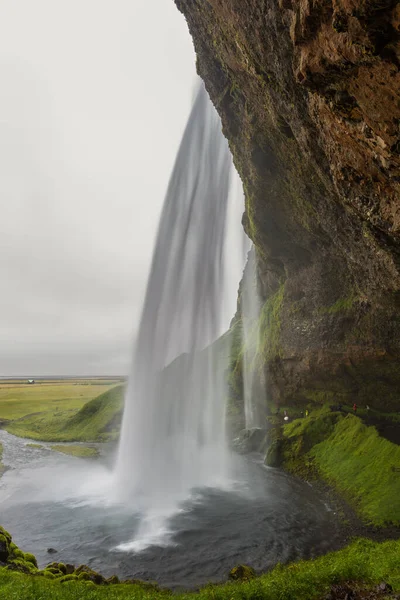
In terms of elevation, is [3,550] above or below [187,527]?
above

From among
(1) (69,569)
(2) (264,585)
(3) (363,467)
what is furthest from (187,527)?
(3) (363,467)

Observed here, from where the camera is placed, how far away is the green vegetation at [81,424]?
61.2 meters

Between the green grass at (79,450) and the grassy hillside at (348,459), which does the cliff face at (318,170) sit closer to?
the grassy hillside at (348,459)

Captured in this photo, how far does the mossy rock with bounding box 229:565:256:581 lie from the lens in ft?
51.7

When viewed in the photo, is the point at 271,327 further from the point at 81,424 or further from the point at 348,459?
the point at 81,424

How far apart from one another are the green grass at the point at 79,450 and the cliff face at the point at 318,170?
84.3ft

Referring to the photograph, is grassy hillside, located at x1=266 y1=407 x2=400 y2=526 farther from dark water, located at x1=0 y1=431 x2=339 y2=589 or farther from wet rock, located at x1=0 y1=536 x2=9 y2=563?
wet rock, located at x1=0 y1=536 x2=9 y2=563

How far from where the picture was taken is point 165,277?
46.2m

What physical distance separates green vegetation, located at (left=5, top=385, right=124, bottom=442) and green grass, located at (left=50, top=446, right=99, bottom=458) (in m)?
6.06

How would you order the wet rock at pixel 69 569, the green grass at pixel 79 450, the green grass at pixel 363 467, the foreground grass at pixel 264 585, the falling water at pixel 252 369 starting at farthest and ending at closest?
1. the falling water at pixel 252 369
2. the green grass at pixel 79 450
3. the green grass at pixel 363 467
4. the wet rock at pixel 69 569
5. the foreground grass at pixel 264 585

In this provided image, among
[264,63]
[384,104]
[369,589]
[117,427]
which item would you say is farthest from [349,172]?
[117,427]

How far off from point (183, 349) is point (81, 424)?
3272 centimetres

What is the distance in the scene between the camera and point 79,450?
5116 centimetres

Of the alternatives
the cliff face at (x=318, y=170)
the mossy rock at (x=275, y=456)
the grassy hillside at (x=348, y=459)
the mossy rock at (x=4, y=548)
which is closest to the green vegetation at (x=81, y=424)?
the cliff face at (x=318, y=170)
